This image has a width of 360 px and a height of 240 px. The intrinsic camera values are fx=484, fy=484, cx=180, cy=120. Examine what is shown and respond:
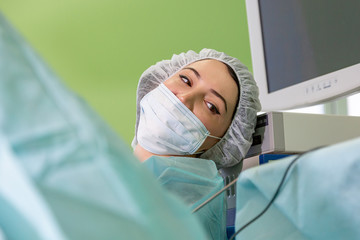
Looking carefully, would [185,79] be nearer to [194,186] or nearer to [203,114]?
[203,114]

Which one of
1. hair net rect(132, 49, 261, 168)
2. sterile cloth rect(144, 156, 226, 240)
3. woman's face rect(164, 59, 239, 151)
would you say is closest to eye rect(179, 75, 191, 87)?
woman's face rect(164, 59, 239, 151)

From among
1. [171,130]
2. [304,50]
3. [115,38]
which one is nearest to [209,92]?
[171,130]

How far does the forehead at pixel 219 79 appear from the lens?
1361mm

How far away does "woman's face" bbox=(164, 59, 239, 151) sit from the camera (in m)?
1.34

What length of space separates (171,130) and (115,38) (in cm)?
107

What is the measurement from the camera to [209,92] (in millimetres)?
1346

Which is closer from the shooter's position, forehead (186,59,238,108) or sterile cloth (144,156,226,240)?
sterile cloth (144,156,226,240)

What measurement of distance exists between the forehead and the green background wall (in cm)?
58

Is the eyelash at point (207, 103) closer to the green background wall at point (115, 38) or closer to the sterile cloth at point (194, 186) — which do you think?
the sterile cloth at point (194, 186)

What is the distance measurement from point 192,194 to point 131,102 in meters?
1.18

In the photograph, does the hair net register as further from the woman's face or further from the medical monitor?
the medical monitor

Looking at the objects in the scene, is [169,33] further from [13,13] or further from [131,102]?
[13,13]

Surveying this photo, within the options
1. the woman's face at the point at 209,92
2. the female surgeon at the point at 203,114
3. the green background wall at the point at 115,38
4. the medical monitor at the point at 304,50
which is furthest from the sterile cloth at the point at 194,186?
the green background wall at the point at 115,38

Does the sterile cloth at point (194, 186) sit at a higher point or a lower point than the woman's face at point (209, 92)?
lower
